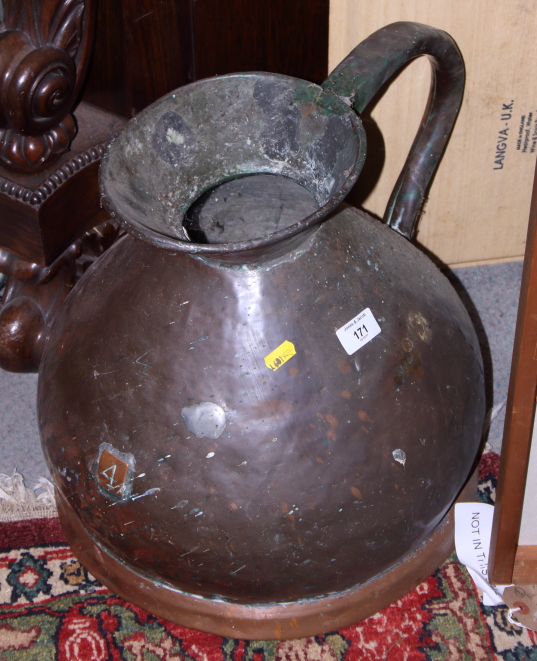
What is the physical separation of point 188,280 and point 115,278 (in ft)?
0.43

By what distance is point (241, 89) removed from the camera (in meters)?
0.93

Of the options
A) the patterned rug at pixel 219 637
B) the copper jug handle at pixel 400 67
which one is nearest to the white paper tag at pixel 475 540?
the patterned rug at pixel 219 637

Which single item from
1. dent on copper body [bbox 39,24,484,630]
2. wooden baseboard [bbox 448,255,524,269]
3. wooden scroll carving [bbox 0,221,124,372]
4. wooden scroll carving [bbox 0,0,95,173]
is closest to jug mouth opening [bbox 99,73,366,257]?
dent on copper body [bbox 39,24,484,630]

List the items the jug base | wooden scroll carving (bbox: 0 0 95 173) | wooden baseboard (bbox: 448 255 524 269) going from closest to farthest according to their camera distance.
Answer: the jug base < wooden scroll carving (bbox: 0 0 95 173) < wooden baseboard (bbox: 448 255 524 269)

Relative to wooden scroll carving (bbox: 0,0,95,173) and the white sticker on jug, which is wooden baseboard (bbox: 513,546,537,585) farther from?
wooden scroll carving (bbox: 0,0,95,173)

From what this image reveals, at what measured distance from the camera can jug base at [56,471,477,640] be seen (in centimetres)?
107

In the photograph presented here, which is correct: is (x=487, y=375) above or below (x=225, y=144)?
below

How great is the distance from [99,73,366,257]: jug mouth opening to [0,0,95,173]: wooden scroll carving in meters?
0.39

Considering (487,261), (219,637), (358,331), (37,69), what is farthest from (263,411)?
(487,261)

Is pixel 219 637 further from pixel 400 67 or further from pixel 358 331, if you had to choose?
pixel 400 67

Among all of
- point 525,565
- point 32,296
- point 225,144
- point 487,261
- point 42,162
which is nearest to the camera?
point 225,144

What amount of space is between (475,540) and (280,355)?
1.87ft

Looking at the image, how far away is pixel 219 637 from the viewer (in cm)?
114

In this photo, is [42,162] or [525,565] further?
[42,162]
